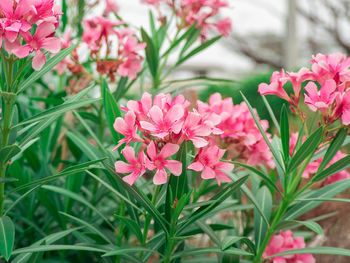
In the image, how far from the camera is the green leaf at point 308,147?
2.43ft

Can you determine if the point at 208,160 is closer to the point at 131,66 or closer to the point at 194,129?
the point at 194,129

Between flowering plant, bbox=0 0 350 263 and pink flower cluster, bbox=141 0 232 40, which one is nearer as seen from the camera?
flowering plant, bbox=0 0 350 263

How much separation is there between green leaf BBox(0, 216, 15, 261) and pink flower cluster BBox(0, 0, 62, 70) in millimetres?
310

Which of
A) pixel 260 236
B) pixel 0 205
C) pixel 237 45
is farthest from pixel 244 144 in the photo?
pixel 237 45

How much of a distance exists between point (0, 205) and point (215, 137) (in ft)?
1.71

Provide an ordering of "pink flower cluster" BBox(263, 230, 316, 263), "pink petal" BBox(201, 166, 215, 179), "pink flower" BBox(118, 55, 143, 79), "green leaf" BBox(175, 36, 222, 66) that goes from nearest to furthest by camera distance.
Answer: "pink petal" BBox(201, 166, 215, 179), "pink flower cluster" BBox(263, 230, 316, 263), "pink flower" BBox(118, 55, 143, 79), "green leaf" BBox(175, 36, 222, 66)

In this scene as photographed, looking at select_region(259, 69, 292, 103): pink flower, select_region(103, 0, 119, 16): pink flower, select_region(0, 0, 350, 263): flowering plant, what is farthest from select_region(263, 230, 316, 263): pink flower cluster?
select_region(103, 0, 119, 16): pink flower

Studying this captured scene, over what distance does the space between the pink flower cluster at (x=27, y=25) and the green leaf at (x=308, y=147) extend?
0.49 metres

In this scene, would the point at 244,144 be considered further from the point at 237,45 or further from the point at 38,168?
the point at 237,45

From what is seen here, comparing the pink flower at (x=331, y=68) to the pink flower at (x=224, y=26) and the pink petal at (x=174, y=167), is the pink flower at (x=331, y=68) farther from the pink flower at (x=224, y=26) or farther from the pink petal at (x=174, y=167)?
→ the pink flower at (x=224, y=26)

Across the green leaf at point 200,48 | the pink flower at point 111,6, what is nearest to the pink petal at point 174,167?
the green leaf at point 200,48

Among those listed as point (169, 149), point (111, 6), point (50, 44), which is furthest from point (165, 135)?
point (111, 6)

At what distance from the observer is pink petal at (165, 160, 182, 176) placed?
2.38 ft

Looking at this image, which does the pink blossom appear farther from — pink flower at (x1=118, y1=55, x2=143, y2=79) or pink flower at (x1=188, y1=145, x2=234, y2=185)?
pink flower at (x1=118, y1=55, x2=143, y2=79)
